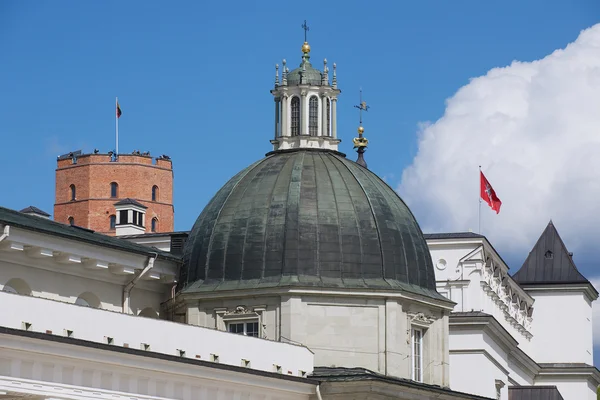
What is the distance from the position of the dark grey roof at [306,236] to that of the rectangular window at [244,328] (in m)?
1.45

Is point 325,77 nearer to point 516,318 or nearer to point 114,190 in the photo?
point 516,318

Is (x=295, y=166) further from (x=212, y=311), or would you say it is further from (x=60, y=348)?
(x=60, y=348)

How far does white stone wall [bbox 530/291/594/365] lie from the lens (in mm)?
117562

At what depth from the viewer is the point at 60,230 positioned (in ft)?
221

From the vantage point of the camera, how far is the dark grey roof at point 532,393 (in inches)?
4028

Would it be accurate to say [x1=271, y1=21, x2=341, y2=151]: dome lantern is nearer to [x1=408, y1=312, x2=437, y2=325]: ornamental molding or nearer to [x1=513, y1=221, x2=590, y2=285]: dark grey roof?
[x1=408, y1=312, x2=437, y2=325]: ornamental molding

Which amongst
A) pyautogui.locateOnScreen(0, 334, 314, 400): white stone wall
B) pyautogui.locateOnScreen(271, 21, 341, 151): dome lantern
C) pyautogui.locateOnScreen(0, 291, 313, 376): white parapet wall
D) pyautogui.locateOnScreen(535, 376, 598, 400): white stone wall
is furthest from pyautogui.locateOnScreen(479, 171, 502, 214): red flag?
pyautogui.locateOnScreen(0, 334, 314, 400): white stone wall

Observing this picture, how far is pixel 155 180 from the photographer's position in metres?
185

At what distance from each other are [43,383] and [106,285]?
56.2 feet

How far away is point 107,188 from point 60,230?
115 m

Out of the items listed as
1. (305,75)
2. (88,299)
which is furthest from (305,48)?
(88,299)

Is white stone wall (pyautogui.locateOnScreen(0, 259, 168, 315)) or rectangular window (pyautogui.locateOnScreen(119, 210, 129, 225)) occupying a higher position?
rectangular window (pyautogui.locateOnScreen(119, 210, 129, 225))

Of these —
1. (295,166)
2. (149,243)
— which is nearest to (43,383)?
(295,166)

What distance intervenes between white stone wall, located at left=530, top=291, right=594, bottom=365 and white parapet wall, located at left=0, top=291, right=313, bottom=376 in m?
50.5
